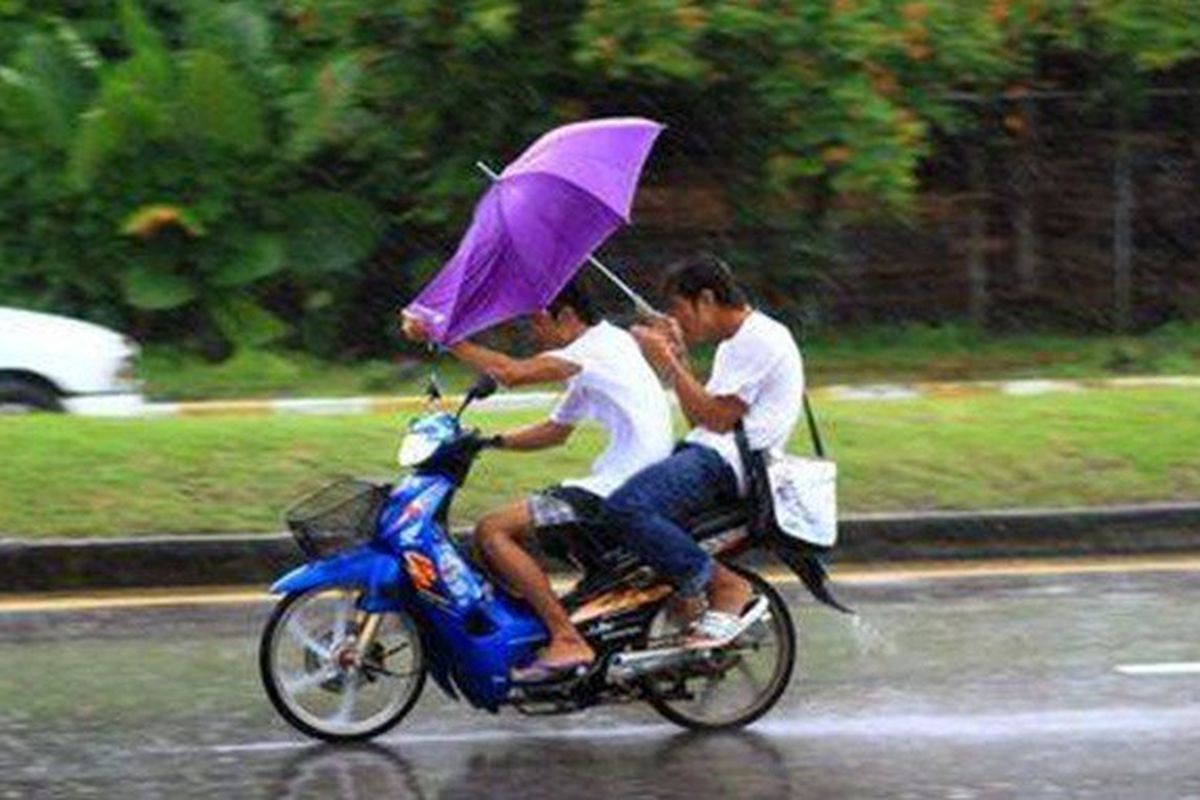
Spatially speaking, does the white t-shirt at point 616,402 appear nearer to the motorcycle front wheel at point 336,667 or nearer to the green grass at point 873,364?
the motorcycle front wheel at point 336,667

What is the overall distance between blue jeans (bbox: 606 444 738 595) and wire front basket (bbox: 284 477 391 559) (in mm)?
711

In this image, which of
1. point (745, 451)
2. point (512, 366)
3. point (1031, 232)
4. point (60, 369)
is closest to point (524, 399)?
point (60, 369)

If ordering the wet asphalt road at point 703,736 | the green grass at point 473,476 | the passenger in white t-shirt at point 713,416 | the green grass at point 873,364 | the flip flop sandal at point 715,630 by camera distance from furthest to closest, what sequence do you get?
1. the green grass at point 873,364
2. the green grass at point 473,476
3. the flip flop sandal at point 715,630
4. the passenger in white t-shirt at point 713,416
5. the wet asphalt road at point 703,736

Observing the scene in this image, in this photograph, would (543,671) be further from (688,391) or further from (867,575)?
(867,575)

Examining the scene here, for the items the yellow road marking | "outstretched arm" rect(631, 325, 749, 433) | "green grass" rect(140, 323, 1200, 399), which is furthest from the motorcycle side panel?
"green grass" rect(140, 323, 1200, 399)

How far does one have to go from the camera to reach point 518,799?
6793mm

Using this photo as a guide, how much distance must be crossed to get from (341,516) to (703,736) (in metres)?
1.35

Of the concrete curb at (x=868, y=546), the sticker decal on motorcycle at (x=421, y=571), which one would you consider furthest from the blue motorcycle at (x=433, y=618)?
the concrete curb at (x=868, y=546)

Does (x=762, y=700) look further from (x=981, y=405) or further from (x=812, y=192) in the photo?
(x=812, y=192)

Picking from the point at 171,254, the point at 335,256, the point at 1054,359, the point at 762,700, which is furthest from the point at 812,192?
the point at 762,700

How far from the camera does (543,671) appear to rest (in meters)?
7.37

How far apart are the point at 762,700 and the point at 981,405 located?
5295 mm

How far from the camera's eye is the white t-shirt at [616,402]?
7.40 m

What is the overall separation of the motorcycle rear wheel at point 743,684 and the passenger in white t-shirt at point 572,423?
42 centimetres
